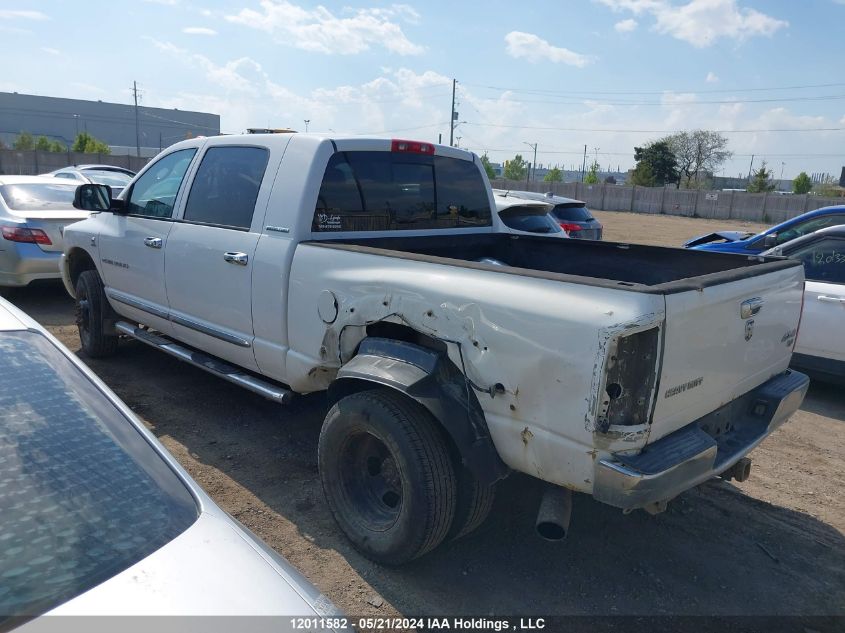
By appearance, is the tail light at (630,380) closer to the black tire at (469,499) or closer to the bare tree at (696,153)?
the black tire at (469,499)

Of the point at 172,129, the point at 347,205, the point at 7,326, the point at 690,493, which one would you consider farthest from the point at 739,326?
the point at 172,129

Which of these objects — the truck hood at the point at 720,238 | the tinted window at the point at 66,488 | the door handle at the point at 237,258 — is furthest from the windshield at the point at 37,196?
the truck hood at the point at 720,238

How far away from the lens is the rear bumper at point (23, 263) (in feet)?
25.4

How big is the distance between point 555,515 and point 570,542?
99 cm

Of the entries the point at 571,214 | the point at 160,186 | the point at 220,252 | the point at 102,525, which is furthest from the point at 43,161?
the point at 102,525

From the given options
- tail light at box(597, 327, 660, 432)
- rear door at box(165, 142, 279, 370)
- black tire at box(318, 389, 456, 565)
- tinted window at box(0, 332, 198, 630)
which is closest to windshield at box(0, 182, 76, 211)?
rear door at box(165, 142, 279, 370)

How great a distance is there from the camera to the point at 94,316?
592 cm

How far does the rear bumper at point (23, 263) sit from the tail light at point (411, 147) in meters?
5.65

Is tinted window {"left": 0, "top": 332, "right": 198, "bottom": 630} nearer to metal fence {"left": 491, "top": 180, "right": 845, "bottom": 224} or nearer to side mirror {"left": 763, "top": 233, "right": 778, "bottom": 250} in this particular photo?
side mirror {"left": 763, "top": 233, "right": 778, "bottom": 250}

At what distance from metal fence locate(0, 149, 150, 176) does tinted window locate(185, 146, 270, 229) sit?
4394cm

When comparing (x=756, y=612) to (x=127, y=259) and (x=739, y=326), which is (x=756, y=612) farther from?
(x=127, y=259)

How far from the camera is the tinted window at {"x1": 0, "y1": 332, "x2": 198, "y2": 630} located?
146cm

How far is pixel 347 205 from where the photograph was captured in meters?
4.08

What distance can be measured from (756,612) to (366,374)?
213cm
